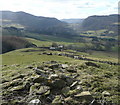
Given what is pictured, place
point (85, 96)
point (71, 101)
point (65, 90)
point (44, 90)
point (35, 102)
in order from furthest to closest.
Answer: point (65, 90)
point (44, 90)
point (85, 96)
point (71, 101)
point (35, 102)

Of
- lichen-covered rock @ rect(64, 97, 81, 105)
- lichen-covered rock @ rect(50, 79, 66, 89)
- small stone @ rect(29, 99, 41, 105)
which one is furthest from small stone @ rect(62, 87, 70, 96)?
small stone @ rect(29, 99, 41, 105)

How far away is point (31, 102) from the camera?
1489 cm

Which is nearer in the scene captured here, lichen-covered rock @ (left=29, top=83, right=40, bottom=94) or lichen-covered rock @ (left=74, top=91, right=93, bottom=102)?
lichen-covered rock @ (left=74, top=91, right=93, bottom=102)

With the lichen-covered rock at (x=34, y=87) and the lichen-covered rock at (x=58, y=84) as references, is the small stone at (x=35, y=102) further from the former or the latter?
the lichen-covered rock at (x=58, y=84)

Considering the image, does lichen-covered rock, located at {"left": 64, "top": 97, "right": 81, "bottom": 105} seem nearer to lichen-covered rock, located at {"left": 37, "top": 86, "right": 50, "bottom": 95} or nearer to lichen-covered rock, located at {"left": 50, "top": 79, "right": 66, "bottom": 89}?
lichen-covered rock, located at {"left": 37, "top": 86, "right": 50, "bottom": 95}

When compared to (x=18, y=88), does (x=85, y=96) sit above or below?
below

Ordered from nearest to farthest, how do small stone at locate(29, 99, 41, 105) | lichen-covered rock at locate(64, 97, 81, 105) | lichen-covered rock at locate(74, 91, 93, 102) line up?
small stone at locate(29, 99, 41, 105) → lichen-covered rock at locate(64, 97, 81, 105) → lichen-covered rock at locate(74, 91, 93, 102)

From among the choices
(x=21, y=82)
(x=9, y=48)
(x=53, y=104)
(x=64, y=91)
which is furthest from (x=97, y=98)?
(x=9, y=48)

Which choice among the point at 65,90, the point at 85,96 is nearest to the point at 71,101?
the point at 85,96

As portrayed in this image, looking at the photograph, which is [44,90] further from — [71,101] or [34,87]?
[71,101]

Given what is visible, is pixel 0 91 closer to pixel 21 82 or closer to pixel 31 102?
pixel 21 82

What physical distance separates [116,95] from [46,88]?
9325mm

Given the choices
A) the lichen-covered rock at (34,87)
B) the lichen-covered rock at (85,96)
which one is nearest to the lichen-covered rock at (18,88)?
the lichen-covered rock at (34,87)

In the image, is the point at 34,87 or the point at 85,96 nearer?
the point at 85,96
